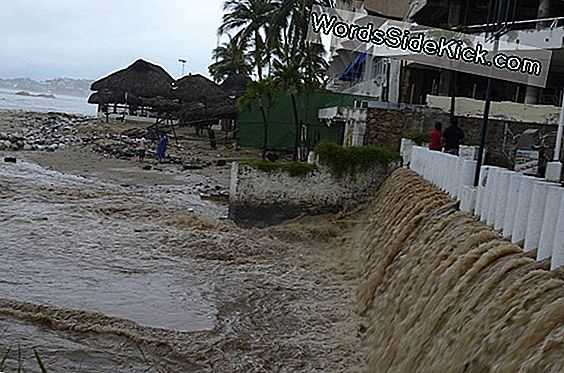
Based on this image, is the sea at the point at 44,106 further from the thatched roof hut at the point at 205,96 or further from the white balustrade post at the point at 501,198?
the white balustrade post at the point at 501,198

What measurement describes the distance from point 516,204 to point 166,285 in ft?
21.5

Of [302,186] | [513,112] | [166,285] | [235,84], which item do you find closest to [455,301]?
[166,285]

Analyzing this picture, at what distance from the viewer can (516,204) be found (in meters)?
6.28

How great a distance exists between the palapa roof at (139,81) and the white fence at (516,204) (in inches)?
1431

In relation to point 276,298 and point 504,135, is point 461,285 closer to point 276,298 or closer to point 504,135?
point 276,298

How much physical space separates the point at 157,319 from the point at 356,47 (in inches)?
1247

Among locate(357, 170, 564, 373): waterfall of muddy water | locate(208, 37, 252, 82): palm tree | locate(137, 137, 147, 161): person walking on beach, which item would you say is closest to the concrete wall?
locate(357, 170, 564, 373): waterfall of muddy water

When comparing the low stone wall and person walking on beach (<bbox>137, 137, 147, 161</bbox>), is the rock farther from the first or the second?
the low stone wall

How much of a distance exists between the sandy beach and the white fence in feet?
7.72

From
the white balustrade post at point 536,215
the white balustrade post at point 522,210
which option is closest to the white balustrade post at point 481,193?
the white balustrade post at point 522,210

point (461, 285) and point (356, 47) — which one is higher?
point (356, 47)

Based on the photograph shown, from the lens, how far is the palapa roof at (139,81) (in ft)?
144

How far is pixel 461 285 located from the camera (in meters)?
5.86

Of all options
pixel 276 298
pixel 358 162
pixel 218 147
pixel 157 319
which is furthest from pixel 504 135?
pixel 218 147
